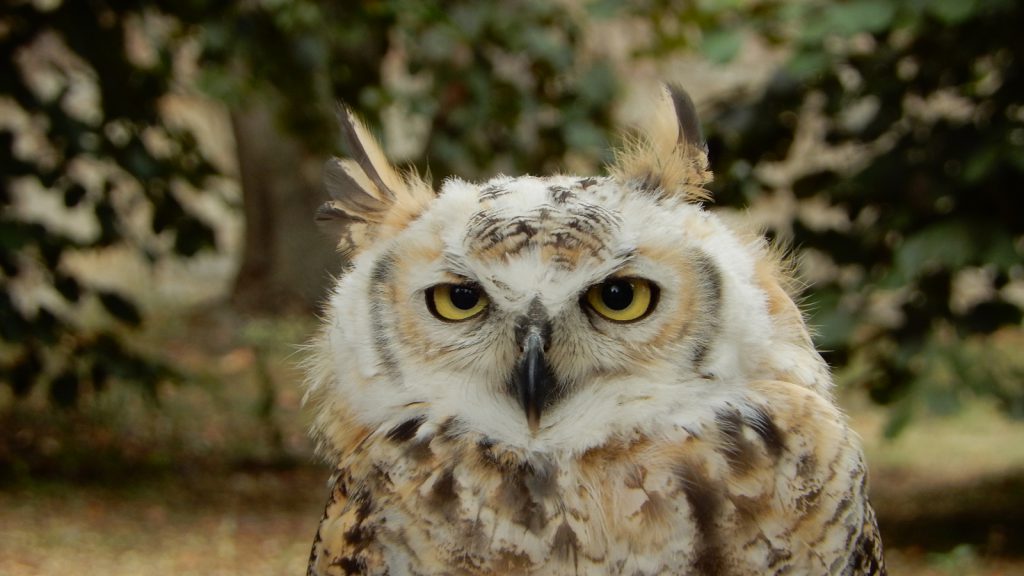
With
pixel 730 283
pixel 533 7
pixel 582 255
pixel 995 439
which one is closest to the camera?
pixel 582 255

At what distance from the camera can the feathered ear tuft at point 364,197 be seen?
2535 mm

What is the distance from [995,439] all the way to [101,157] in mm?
6209

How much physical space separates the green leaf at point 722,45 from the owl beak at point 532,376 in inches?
126

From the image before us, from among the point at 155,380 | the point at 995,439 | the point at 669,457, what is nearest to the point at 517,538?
the point at 669,457

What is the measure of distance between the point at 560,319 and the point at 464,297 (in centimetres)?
18

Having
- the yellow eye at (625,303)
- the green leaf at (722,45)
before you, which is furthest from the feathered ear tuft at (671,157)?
the green leaf at (722,45)

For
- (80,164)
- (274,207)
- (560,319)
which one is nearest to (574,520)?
(560,319)

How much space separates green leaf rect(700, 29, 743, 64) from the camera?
5145 mm

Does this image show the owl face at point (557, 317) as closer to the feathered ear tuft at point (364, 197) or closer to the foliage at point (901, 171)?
the feathered ear tuft at point (364, 197)

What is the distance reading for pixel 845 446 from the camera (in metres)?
2.37

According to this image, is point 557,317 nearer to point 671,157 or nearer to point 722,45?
point 671,157

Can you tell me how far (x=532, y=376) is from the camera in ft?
7.19

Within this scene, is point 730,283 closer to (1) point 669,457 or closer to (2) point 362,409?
(1) point 669,457

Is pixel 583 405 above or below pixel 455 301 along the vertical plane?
below
